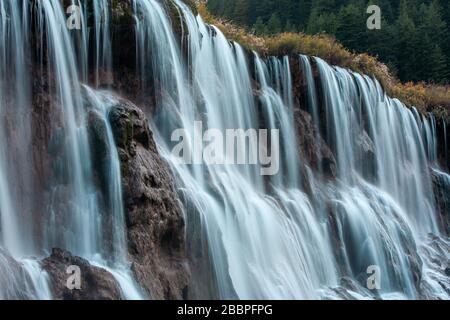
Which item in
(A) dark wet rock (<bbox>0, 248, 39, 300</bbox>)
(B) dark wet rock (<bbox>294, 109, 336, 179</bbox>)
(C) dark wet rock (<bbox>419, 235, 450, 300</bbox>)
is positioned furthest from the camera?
(B) dark wet rock (<bbox>294, 109, 336, 179</bbox>)

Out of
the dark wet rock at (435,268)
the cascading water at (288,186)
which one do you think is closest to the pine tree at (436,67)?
the cascading water at (288,186)

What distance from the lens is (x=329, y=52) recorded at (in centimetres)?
1980

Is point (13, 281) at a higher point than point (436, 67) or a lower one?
lower

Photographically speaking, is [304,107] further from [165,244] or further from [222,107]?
[165,244]

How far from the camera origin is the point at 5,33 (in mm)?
10352

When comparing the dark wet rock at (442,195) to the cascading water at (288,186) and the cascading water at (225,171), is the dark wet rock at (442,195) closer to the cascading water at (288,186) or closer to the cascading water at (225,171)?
the cascading water at (288,186)

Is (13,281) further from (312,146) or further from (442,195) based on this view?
(442,195)

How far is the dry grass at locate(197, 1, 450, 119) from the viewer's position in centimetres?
1714

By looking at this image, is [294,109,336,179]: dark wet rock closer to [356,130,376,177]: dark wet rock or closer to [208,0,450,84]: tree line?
[356,130,376,177]: dark wet rock
